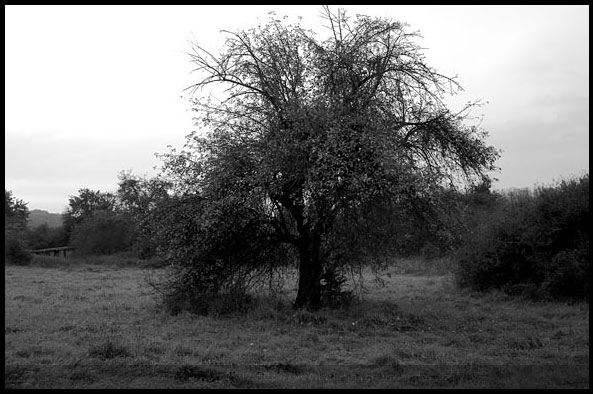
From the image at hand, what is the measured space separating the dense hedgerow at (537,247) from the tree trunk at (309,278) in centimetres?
708

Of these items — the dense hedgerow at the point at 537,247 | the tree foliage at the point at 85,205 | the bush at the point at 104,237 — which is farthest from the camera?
the tree foliage at the point at 85,205

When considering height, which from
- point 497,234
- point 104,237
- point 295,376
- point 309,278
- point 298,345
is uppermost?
point 497,234

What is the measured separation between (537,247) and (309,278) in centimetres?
845

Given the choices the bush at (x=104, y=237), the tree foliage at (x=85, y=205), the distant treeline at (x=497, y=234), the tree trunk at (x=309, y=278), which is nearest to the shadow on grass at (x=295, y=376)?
the distant treeline at (x=497, y=234)

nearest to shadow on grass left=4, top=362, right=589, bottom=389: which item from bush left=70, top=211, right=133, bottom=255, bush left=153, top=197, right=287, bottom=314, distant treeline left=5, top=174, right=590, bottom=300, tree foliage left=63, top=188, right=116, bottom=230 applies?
distant treeline left=5, top=174, right=590, bottom=300

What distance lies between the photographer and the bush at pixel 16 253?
131 feet

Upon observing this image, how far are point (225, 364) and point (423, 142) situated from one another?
8313 mm

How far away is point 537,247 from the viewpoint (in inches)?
746

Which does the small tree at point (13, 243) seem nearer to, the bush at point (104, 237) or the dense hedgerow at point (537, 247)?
the bush at point (104, 237)

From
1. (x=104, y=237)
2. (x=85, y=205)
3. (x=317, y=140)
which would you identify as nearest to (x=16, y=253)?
(x=104, y=237)

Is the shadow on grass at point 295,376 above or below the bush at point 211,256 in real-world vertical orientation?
below

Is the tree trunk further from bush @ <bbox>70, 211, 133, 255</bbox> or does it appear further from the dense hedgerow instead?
bush @ <bbox>70, 211, 133, 255</bbox>

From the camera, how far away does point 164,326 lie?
13156 millimetres

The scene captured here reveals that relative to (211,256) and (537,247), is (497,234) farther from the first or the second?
(211,256)
